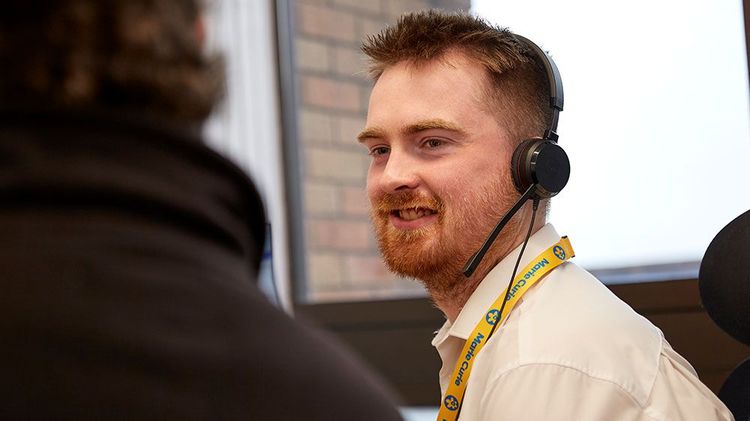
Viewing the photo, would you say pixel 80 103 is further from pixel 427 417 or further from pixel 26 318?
pixel 427 417

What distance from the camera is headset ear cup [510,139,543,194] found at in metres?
1.38

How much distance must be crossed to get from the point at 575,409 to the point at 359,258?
4.84 feet

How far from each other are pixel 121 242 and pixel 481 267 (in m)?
0.97

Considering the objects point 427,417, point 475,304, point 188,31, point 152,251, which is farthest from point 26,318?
point 427,417

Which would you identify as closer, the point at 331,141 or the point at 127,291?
the point at 127,291

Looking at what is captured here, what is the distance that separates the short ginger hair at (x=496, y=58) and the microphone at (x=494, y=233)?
0.11 meters

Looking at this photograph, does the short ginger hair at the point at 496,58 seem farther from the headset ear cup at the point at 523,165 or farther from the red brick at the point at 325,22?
the red brick at the point at 325,22

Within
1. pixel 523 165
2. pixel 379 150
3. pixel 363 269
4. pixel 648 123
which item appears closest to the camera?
pixel 523 165

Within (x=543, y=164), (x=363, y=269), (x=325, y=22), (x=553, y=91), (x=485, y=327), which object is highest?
(x=325, y=22)

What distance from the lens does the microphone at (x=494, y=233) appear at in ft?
4.50

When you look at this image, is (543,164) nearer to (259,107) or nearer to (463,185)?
(463,185)

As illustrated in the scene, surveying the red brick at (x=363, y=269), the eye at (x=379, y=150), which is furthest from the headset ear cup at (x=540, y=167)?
the red brick at (x=363, y=269)

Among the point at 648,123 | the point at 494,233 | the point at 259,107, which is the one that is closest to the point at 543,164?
the point at 494,233

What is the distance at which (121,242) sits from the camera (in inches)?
20.4
